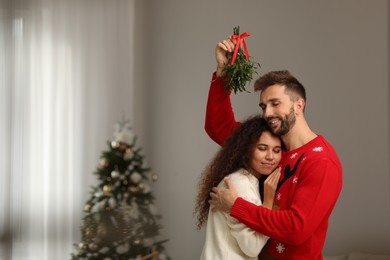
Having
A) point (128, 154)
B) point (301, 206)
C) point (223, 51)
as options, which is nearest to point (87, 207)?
point (128, 154)

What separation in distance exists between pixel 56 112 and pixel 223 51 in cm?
203

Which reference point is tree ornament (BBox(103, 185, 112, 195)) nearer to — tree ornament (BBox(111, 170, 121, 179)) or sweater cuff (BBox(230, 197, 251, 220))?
tree ornament (BBox(111, 170, 121, 179))

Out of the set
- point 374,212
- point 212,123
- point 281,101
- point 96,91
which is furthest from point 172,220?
point 281,101

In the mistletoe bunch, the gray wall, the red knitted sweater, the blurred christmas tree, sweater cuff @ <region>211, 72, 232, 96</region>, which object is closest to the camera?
the red knitted sweater

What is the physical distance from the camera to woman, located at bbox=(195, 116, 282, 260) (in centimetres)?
216

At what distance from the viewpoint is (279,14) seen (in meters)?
3.75

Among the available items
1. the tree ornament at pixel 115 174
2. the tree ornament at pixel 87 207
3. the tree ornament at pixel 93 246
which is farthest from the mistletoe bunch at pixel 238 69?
the tree ornament at pixel 93 246

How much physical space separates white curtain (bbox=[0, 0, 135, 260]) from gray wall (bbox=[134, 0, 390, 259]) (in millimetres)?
230

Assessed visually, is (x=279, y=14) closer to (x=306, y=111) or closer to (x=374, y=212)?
(x=306, y=111)

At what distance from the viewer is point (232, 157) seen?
2287 millimetres

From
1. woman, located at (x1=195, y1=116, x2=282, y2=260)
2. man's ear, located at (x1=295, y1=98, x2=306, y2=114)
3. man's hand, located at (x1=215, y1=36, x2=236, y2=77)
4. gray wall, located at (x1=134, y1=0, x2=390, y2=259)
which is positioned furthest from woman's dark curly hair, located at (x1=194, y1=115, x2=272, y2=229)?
gray wall, located at (x1=134, y1=0, x2=390, y2=259)

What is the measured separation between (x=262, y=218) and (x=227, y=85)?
0.62m

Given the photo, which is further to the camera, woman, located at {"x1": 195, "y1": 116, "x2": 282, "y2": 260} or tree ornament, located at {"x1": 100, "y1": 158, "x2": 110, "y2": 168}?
tree ornament, located at {"x1": 100, "y1": 158, "x2": 110, "y2": 168}

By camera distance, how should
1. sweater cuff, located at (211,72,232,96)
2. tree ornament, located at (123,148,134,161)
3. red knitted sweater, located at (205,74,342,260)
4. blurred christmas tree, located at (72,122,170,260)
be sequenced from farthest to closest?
tree ornament, located at (123,148,134,161) → blurred christmas tree, located at (72,122,170,260) → sweater cuff, located at (211,72,232,96) → red knitted sweater, located at (205,74,342,260)
